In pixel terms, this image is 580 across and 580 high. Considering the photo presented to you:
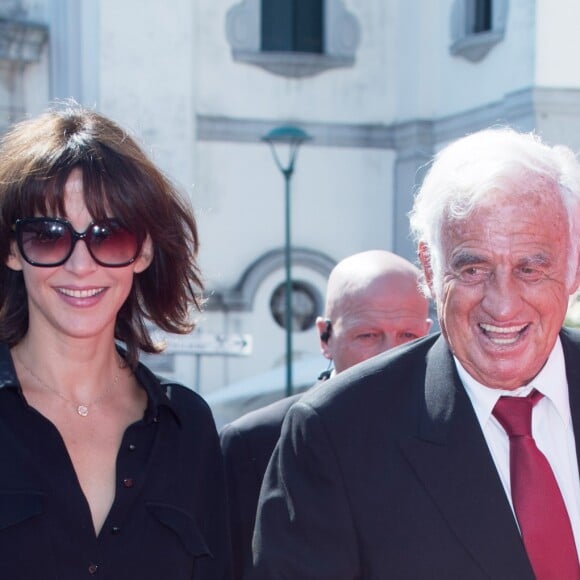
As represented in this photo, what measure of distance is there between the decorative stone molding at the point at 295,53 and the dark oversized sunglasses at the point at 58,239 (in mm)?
12137

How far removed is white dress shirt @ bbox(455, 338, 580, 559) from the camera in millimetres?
2514

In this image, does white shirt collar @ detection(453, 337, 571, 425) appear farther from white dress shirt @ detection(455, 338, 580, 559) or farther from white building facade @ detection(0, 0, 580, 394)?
white building facade @ detection(0, 0, 580, 394)

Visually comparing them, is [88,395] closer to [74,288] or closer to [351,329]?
[74,288]

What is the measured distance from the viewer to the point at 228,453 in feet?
11.5

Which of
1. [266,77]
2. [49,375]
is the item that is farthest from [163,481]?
[266,77]

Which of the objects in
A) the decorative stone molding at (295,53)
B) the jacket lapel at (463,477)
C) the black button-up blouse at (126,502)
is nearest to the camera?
the jacket lapel at (463,477)

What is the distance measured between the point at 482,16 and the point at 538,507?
1256cm

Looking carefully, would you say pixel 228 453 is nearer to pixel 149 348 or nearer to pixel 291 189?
pixel 149 348

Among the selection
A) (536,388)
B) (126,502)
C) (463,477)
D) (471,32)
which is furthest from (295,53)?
(463,477)

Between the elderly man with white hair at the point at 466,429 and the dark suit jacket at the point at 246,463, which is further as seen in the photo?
the dark suit jacket at the point at 246,463

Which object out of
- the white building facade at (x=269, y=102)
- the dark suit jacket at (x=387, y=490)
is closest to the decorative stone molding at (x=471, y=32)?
the white building facade at (x=269, y=102)

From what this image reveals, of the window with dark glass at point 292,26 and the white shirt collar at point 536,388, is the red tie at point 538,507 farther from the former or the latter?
the window with dark glass at point 292,26

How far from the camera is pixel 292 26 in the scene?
50.0 ft

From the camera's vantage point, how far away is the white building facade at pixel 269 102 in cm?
1427
